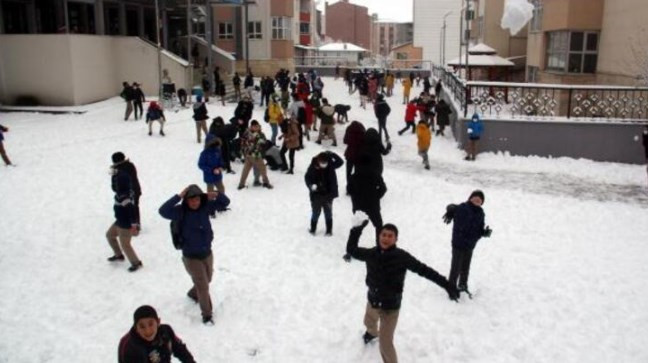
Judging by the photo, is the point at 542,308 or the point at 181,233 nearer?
the point at 181,233

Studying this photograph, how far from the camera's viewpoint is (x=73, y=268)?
28.2 feet

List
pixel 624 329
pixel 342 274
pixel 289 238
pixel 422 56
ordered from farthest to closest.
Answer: pixel 422 56 < pixel 289 238 < pixel 342 274 < pixel 624 329

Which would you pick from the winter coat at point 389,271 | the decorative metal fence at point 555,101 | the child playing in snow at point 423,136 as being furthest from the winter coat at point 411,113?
the winter coat at point 389,271

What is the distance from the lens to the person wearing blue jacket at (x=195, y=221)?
6.35 meters

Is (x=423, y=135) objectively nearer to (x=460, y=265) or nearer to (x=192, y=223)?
(x=460, y=265)

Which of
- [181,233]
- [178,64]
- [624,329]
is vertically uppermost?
[178,64]

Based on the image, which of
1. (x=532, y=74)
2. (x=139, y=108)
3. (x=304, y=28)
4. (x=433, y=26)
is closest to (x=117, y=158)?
(x=139, y=108)

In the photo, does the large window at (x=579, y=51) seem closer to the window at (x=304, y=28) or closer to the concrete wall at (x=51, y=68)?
the concrete wall at (x=51, y=68)

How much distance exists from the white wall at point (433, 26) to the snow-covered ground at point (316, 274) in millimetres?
61191

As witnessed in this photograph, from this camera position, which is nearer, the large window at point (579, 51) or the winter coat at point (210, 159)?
the winter coat at point (210, 159)

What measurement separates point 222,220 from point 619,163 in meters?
12.3

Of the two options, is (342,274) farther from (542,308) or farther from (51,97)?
(51,97)

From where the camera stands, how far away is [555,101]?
18094 mm

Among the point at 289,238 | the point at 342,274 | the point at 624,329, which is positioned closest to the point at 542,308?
the point at 624,329
